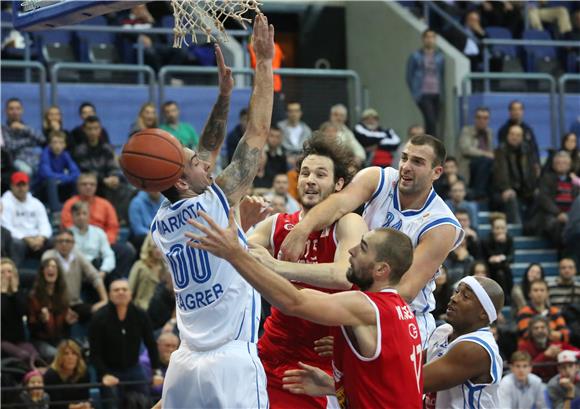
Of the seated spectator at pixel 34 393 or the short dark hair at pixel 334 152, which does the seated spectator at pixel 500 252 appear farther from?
the short dark hair at pixel 334 152

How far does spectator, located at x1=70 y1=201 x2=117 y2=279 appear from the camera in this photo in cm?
1399

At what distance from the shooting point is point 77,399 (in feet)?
39.5

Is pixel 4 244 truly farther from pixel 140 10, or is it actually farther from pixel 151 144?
pixel 151 144

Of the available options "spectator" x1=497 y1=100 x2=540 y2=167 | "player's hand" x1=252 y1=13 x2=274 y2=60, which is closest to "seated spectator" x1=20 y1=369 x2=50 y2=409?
"player's hand" x1=252 y1=13 x2=274 y2=60

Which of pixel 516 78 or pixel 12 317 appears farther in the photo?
pixel 516 78

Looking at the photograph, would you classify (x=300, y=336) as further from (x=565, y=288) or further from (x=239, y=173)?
(x=565, y=288)

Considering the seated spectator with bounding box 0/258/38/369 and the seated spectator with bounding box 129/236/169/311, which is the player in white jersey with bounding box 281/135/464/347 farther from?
the seated spectator with bounding box 129/236/169/311

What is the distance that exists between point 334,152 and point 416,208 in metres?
0.64

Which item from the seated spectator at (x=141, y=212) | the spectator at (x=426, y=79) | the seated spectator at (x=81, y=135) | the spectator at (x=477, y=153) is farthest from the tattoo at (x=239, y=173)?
the spectator at (x=426, y=79)

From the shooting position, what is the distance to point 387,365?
6500 millimetres

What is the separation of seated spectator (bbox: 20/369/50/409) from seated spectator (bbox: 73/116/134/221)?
12.0 ft

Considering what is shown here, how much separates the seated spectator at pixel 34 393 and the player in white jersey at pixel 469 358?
496cm

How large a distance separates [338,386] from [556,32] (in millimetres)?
15956

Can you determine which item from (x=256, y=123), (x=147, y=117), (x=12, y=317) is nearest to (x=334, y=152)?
(x=256, y=123)
